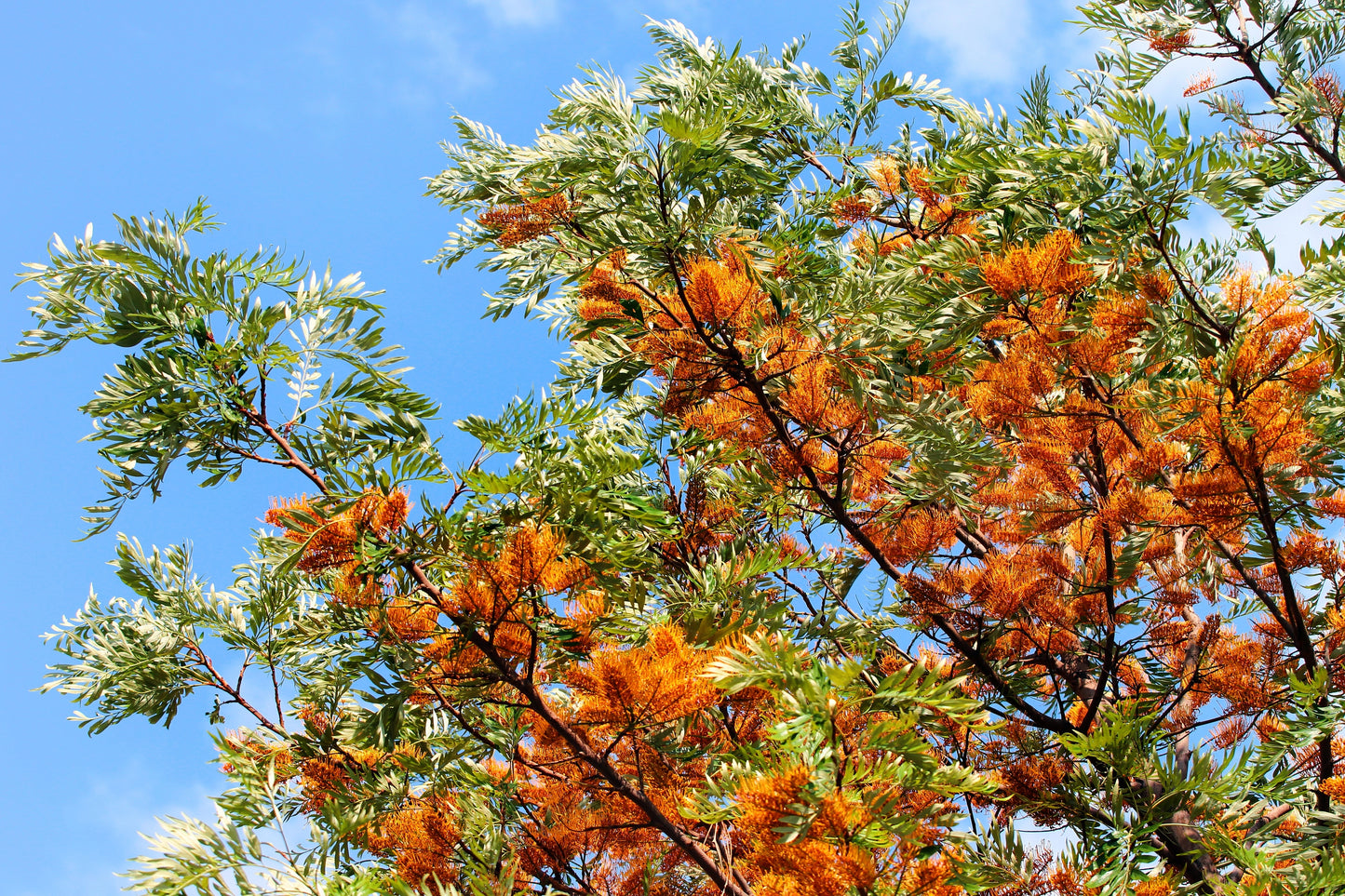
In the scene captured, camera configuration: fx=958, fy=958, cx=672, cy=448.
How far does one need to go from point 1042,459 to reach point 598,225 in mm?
1801

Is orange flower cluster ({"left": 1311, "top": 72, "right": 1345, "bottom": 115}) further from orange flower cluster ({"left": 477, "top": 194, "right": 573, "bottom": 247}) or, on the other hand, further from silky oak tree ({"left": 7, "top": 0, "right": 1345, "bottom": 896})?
orange flower cluster ({"left": 477, "top": 194, "right": 573, "bottom": 247})

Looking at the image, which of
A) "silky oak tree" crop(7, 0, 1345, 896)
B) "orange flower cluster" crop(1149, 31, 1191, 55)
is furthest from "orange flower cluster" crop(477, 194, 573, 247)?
"orange flower cluster" crop(1149, 31, 1191, 55)

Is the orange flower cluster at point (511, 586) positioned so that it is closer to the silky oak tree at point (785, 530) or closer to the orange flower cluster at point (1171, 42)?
the silky oak tree at point (785, 530)

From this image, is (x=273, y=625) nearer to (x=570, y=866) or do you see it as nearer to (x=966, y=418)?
(x=570, y=866)

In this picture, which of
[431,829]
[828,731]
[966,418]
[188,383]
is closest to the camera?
[828,731]

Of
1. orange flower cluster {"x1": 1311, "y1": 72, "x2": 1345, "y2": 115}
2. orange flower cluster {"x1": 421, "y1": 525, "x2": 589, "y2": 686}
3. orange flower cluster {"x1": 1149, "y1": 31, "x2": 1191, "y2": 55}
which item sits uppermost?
orange flower cluster {"x1": 1149, "y1": 31, "x2": 1191, "y2": 55}

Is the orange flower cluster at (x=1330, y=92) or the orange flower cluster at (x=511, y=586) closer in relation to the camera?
the orange flower cluster at (x=511, y=586)

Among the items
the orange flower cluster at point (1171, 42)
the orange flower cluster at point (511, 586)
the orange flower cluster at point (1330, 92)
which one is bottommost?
the orange flower cluster at point (511, 586)

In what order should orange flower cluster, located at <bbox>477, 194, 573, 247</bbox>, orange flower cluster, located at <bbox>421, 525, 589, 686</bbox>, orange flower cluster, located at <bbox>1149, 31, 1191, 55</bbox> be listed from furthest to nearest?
orange flower cluster, located at <bbox>1149, 31, 1191, 55</bbox>
orange flower cluster, located at <bbox>477, 194, 573, 247</bbox>
orange flower cluster, located at <bbox>421, 525, 589, 686</bbox>

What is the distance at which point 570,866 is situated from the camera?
3.00 m

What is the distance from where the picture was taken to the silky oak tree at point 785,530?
2053 millimetres

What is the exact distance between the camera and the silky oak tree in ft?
6.73

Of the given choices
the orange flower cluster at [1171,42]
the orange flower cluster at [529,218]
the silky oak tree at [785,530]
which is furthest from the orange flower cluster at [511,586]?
the orange flower cluster at [1171,42]

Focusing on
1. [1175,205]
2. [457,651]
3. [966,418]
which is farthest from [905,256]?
[457,651]
